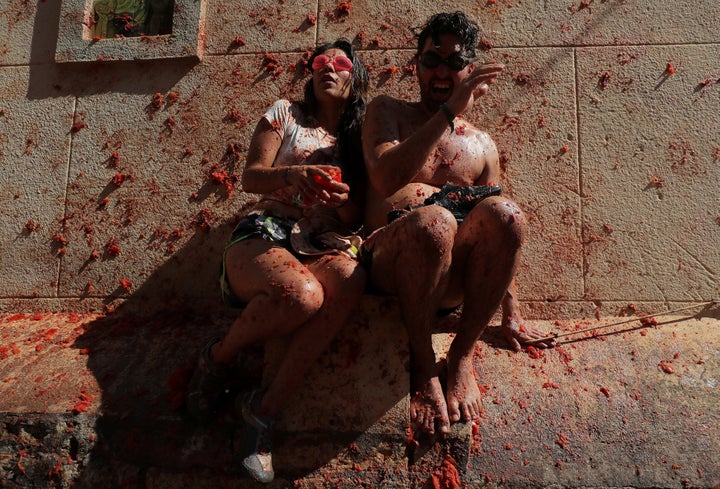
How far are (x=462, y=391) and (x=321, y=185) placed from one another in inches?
41.1

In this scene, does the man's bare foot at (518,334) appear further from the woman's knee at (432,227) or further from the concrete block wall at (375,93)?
the woman's knee at (432,227)

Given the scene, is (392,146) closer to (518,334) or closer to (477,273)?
(477,273)

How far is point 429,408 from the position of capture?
249cm

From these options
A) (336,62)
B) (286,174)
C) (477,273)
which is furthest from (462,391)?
(336,62)

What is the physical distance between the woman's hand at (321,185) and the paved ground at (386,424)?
0.48 meters

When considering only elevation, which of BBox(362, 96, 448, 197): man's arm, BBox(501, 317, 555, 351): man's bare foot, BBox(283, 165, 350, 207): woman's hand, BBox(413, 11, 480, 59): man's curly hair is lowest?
BBox(501, 317, 555, 351): man's bare foot

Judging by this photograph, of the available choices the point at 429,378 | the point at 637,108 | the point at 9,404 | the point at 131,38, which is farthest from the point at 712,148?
the point at 9,404

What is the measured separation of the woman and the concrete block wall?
2.33ft

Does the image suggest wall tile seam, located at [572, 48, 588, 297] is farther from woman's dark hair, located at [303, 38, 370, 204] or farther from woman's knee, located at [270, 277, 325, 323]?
woman's knee, located at [270, 277, 325, 323]

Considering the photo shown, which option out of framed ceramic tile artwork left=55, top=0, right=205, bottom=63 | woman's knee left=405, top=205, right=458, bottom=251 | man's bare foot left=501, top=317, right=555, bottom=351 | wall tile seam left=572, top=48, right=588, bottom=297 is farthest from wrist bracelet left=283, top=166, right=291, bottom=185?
wall tile seam left=572, top=48, right=588, bottom=297

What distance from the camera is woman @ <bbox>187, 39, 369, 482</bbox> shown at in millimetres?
2443

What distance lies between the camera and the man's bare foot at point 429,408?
8.05ft

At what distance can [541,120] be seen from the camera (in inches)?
143

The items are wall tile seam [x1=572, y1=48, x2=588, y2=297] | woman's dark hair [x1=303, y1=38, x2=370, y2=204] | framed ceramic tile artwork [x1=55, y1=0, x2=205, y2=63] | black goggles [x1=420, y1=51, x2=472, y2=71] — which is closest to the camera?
black goggles [x1=420, y1=51, x2=472, y2=71]
